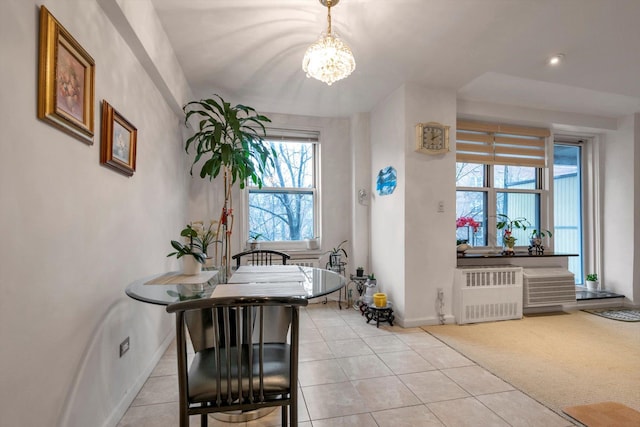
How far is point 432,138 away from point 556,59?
1.19 m

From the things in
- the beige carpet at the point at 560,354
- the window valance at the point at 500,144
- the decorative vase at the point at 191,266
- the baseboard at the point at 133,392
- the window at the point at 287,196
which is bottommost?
the beige carpet at the point at 560,354

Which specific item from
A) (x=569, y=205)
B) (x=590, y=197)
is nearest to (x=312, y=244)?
(x=569, y=205)

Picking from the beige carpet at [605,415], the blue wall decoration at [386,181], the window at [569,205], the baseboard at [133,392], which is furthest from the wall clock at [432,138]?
the baseboard at [133,392]

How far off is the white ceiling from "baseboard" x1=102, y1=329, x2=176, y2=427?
2.49m

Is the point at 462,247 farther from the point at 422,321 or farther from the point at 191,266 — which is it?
the point at 191,266

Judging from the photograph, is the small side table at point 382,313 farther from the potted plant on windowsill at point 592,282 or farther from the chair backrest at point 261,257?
the potted plant on windowsill at point 592,282

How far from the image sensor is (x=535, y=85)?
3338mm

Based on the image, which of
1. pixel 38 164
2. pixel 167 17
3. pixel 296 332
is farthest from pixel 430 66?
pixel 38 164

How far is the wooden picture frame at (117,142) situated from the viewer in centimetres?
159

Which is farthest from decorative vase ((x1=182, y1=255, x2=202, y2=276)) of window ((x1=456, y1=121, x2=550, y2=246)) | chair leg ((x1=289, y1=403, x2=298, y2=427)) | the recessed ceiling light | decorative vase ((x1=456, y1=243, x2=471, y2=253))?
the recessed ceiling light

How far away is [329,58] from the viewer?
6.40 feet

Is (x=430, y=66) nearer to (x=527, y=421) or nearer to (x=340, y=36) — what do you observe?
(x=340, y=36)

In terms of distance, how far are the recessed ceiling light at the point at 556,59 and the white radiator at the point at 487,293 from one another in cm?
210

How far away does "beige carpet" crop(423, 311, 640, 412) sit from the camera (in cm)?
202
